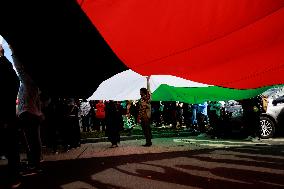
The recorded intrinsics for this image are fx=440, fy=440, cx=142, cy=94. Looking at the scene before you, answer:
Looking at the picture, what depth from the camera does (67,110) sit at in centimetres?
1324

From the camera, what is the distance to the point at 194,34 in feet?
14.9

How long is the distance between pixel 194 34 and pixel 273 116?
12.9 metres

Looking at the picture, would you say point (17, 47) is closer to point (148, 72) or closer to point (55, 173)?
point (148, 72)

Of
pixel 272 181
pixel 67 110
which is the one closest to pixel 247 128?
pixel 67 110

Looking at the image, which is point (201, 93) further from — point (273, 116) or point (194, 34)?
point (194, 34)

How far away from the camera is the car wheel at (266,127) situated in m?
16.8

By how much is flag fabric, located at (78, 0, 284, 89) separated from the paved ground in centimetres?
211

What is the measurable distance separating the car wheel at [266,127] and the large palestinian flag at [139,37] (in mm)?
11353

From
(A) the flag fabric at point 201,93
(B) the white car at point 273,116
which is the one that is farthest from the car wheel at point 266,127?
(A) the flag fabric at point 201,93

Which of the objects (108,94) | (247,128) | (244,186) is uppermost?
(108,94)

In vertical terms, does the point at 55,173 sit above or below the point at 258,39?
below

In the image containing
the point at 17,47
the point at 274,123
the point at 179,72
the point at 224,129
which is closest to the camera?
the point at 17,47

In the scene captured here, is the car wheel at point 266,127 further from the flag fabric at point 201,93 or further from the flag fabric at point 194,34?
the flag fabric at point 194,34

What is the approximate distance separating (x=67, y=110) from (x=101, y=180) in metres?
5.82
